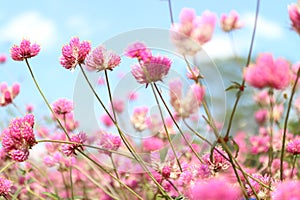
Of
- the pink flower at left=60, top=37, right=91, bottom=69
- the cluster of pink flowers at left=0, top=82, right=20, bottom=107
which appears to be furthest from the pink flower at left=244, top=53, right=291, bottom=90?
the cluster of pink flowers at left=0, top=82, right=20, bottom=107

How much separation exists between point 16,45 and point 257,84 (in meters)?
0.85

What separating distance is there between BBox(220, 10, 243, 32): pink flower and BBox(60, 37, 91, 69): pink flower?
90 centimetres

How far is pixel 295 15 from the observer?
1.21 metres

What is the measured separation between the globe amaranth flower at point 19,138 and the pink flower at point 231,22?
1.06 metres

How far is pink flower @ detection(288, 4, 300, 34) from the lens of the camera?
121 centimetres

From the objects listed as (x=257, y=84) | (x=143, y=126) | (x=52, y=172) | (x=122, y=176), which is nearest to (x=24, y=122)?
(x=257, y=84)

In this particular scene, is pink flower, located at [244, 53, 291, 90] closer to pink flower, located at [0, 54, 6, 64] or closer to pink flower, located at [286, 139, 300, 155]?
pink flower, located at [286, 139, 300, 155]

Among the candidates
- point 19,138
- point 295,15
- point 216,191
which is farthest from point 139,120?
point 216,191

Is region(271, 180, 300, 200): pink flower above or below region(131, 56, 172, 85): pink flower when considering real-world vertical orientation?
below

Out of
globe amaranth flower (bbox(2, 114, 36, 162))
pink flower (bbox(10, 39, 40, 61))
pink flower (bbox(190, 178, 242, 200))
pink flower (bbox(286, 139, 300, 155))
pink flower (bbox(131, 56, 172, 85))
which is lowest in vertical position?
pink flower (bbox(190, 178, 242, 200))

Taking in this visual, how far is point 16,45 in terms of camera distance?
1.66m

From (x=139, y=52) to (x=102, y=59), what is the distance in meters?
0.14

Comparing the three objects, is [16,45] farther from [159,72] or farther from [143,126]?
[143,126]

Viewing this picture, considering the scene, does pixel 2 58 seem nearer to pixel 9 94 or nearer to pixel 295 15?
pixel 9 94
